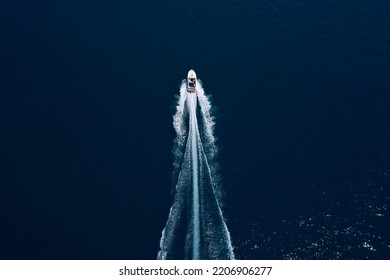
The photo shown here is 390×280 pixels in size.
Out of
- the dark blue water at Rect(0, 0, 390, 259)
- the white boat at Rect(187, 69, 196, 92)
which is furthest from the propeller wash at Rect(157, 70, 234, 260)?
the white boat at Rect(187, 69, 196, 92)

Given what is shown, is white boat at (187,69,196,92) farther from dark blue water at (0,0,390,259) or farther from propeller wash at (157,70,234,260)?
propeller wash at (157,70,234,260)

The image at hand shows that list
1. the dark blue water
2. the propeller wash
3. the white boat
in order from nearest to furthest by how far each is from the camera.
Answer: the propeller wash → the dark blue water → the white boat

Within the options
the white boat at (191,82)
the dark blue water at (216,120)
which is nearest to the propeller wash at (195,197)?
the dark blue water at (216,120)

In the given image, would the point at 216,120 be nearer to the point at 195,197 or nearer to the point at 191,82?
the point at 191,82

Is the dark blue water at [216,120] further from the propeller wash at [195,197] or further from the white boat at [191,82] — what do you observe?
the white boat at [191,82]

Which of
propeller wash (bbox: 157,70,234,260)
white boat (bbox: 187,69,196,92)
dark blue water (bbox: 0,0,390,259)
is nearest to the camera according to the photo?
propeller wash (bbox: 157,70,234,260)
